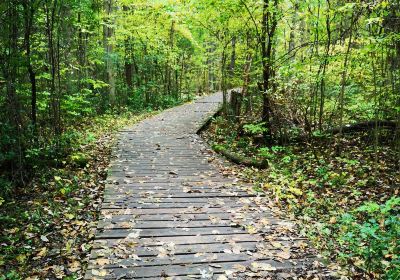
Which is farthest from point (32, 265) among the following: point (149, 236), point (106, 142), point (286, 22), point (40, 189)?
point (286, 22)

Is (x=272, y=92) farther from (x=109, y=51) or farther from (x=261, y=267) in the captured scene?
(x=109, y=51)

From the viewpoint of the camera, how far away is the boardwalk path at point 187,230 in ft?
14.3

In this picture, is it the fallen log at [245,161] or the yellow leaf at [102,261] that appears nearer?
the yellow leaf at [102,261]

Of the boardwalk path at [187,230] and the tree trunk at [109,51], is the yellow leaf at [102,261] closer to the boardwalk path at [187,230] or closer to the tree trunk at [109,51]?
the boardwalk path at [187,230]

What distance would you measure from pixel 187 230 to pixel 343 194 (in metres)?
3.92

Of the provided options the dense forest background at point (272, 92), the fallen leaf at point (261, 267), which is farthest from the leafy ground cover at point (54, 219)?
the fallen leaf at point (261, 267)

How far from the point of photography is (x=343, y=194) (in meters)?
7.48

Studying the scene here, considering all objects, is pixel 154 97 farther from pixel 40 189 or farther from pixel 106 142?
pixel 40 189

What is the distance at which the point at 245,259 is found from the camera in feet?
15.0

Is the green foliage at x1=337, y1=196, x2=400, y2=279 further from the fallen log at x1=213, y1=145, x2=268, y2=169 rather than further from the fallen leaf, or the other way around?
the fallen log at x1=213, y1=145, x2=268, y2=169

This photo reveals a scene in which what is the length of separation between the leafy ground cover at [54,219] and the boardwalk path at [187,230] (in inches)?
13.6

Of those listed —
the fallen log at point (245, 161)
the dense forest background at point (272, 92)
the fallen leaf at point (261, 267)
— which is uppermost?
the dense forest background at point (272, 92)

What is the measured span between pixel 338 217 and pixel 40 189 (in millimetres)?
5890

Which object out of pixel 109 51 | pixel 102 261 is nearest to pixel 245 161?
pixel 102 261
